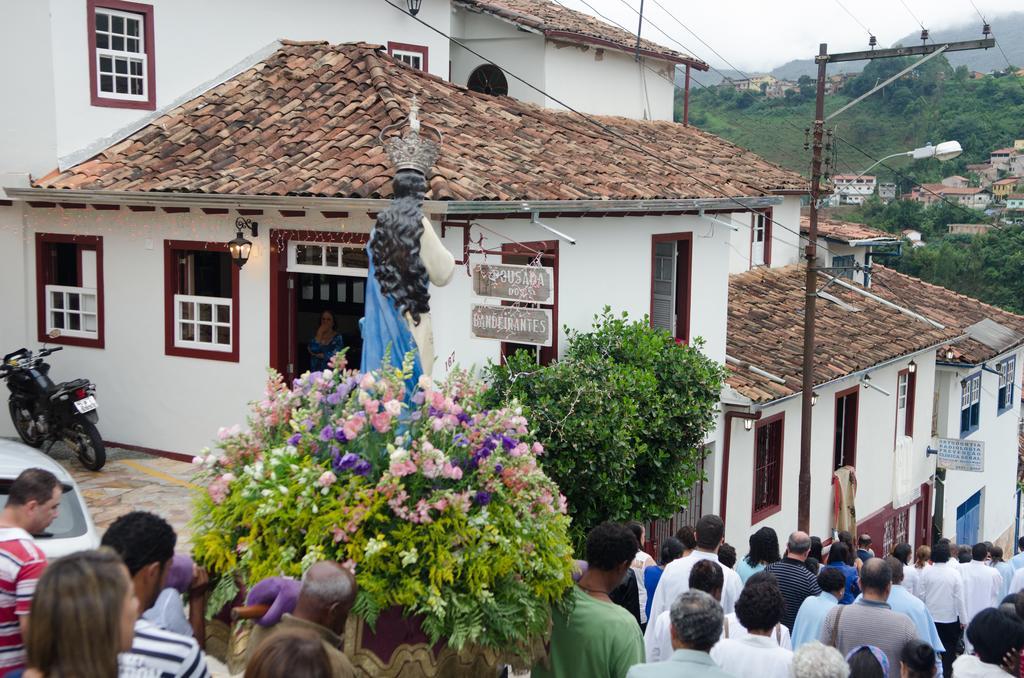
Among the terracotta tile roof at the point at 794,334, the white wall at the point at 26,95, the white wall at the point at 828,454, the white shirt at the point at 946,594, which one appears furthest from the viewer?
the terracotta tile roof at the point at 794,334

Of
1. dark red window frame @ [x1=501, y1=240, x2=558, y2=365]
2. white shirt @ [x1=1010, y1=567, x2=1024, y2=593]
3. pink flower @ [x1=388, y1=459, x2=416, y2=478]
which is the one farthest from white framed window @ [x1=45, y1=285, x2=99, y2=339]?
white shirt @ [x1=1010, y1=567, x2=1024, y2=593]

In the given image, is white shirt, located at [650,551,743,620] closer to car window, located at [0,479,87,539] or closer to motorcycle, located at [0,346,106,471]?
car window, located at [0,479,87,539]

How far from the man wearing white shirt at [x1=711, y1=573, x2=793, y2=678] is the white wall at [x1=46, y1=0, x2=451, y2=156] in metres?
10.1

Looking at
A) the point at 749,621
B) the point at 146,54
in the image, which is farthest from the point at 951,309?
the point at 749,621

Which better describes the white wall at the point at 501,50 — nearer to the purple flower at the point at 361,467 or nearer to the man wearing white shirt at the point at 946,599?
the man wearing white shirt at the point at 946,599

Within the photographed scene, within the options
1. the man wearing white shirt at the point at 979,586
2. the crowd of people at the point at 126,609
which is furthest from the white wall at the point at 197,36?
the man wearing white shirt at the point at 979,586

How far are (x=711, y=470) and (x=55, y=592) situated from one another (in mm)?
13532

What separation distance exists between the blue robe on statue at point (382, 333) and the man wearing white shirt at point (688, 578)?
2.18m

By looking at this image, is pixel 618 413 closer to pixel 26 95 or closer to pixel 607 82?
pixel 26 95

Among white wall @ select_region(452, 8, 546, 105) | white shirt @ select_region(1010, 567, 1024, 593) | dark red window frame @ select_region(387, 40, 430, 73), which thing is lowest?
white shirt @ select_region(1010, 567, 1024, 593)

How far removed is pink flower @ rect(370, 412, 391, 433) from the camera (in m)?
5.52

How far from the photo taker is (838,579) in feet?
24.7

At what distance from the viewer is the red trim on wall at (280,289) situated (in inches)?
460

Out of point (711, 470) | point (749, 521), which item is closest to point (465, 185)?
point (711, 470)
